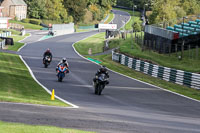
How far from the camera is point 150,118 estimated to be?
16.5 meters

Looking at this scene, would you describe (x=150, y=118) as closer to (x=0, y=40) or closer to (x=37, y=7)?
(x=0, y=40)

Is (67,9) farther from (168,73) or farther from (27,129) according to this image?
(27,129)

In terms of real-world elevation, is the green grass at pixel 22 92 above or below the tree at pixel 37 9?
below

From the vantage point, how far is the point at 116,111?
17.9 m

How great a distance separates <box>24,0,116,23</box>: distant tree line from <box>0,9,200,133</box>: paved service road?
10678 centimetres

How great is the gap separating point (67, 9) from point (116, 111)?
134847mm

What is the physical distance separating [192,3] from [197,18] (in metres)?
43.4

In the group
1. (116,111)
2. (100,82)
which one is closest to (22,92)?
(100,82)

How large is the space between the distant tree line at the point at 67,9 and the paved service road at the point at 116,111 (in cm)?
10678

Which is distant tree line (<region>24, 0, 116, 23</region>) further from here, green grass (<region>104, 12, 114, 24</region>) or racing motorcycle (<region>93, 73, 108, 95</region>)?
racing motorcycle (<region>93, 73, 108, 95</region>)

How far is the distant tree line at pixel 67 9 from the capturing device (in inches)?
5285

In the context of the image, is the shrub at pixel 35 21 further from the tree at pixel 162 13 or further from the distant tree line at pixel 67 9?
the tree at pixel 162 13

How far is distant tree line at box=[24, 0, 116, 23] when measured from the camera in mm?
134250

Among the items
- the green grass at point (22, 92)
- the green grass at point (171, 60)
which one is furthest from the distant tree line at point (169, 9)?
the green grass at point (22, 92)
